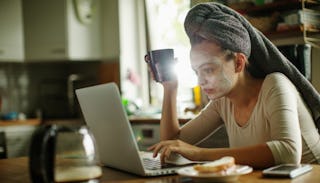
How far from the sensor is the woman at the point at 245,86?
1.32 metres

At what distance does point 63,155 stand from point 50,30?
3322 mm

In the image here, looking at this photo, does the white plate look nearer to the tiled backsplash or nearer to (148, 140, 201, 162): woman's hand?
(148, 140, 201, 162): woman's hand

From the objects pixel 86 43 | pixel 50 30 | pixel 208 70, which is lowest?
pixel 208 70

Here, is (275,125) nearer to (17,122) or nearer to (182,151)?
(182,151)

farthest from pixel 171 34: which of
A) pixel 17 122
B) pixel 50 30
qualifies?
pixel 17 122

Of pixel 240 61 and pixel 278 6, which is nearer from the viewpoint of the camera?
pixel 240 61

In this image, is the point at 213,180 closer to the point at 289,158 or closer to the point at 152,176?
the point at 152,176

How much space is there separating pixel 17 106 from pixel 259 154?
3.54 meters

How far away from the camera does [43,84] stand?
4.58 m

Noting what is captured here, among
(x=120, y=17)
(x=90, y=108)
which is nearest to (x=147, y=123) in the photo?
(x=120, y=17)

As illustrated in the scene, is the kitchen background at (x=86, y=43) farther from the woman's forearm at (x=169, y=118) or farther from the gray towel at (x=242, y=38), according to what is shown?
the gray towel at (x=242, y=38)

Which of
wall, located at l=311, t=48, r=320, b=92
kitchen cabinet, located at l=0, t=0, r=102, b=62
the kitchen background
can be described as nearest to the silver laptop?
wall, located at l=311, t=48, r=320, b=92

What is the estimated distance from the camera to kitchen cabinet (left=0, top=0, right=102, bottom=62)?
13.4ft

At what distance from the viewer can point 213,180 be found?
100cm
